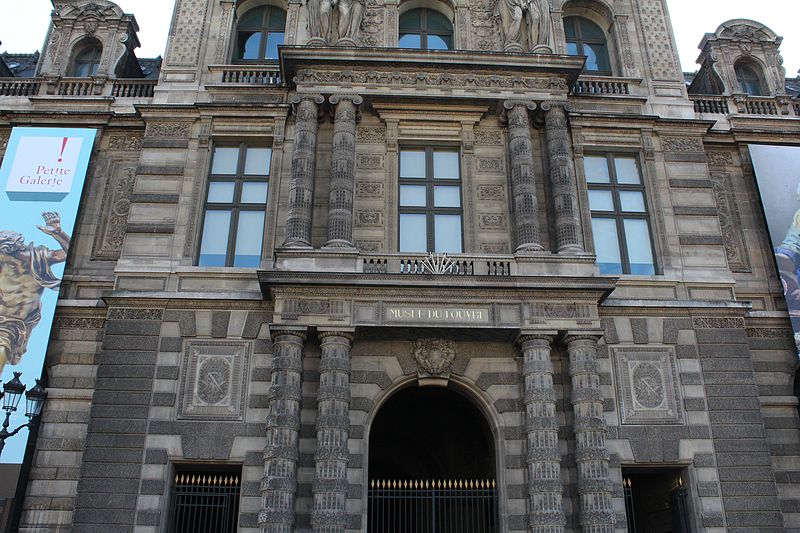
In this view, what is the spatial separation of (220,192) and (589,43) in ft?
39.3

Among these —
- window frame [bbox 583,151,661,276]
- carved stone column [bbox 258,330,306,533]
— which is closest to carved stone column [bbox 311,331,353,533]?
carved stone column [bbox 258,330,306,533]

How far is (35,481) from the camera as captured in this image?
16.0 m

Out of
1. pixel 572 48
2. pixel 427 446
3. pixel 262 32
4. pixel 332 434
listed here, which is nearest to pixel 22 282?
pixel 332 434

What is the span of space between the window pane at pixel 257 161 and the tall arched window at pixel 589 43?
9614 millimetres

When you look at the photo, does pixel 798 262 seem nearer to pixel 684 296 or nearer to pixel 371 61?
pixel 684 296

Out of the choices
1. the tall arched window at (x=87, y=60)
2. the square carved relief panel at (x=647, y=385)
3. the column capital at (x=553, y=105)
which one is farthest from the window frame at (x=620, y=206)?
the tall arched window at (x=87, y=60)

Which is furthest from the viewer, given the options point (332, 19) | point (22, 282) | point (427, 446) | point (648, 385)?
point (427, 446)

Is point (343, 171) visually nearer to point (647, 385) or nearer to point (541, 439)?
point (541, 439)

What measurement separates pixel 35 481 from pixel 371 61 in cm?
1290

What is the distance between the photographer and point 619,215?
1862cm

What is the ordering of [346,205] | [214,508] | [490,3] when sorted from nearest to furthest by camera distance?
[214,508] → [346,205] → [490,3]

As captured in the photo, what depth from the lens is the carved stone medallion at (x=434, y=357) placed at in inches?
635

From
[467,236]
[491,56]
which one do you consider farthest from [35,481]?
[491,56]

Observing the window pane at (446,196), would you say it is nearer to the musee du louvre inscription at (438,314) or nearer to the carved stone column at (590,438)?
the musee du louvre inscription at (438,314)
